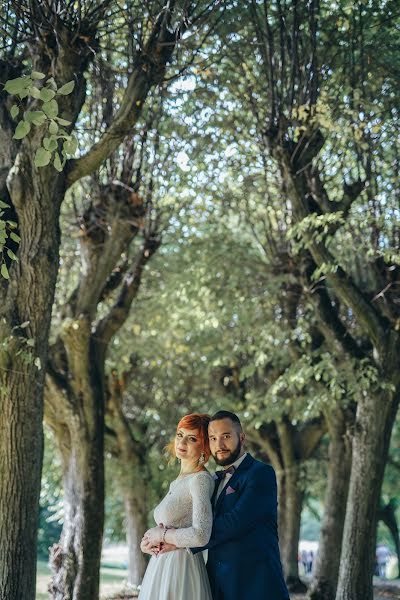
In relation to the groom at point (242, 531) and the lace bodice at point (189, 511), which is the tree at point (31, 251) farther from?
the groom at point (242, 531)

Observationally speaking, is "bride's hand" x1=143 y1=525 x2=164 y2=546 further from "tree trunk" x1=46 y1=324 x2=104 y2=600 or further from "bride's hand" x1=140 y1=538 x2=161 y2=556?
"tree trunk" x1=46 y1=324 x2=104 y2=600

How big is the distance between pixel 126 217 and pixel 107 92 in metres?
2.11

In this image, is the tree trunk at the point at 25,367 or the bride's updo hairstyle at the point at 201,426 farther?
the tree trunk at the point at 25,367

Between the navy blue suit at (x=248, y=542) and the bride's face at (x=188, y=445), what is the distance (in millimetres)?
415

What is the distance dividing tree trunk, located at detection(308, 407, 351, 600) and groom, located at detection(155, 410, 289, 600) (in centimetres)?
973

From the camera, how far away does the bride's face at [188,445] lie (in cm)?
604

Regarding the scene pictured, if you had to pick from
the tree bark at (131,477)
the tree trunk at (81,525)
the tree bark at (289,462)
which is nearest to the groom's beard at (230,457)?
the tree trunk at (81,525)

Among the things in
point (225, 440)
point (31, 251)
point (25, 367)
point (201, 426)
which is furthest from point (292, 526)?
point (225, 440)

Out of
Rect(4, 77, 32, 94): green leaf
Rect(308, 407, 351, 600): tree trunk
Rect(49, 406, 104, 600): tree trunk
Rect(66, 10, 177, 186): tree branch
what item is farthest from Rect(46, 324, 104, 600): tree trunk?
Rect(4, 77, 32, 94): green leaf

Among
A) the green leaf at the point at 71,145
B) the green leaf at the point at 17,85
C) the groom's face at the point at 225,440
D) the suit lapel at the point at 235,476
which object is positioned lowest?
the suit lapel at the point at 235,476

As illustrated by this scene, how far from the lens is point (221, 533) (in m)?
5.55

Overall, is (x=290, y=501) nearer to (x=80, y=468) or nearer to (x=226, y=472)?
(x=80, y=468)

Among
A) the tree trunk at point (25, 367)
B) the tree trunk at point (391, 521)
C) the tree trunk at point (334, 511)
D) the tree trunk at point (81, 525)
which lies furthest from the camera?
the tree trunk at point (391, 521)

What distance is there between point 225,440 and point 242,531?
0.64 meters
